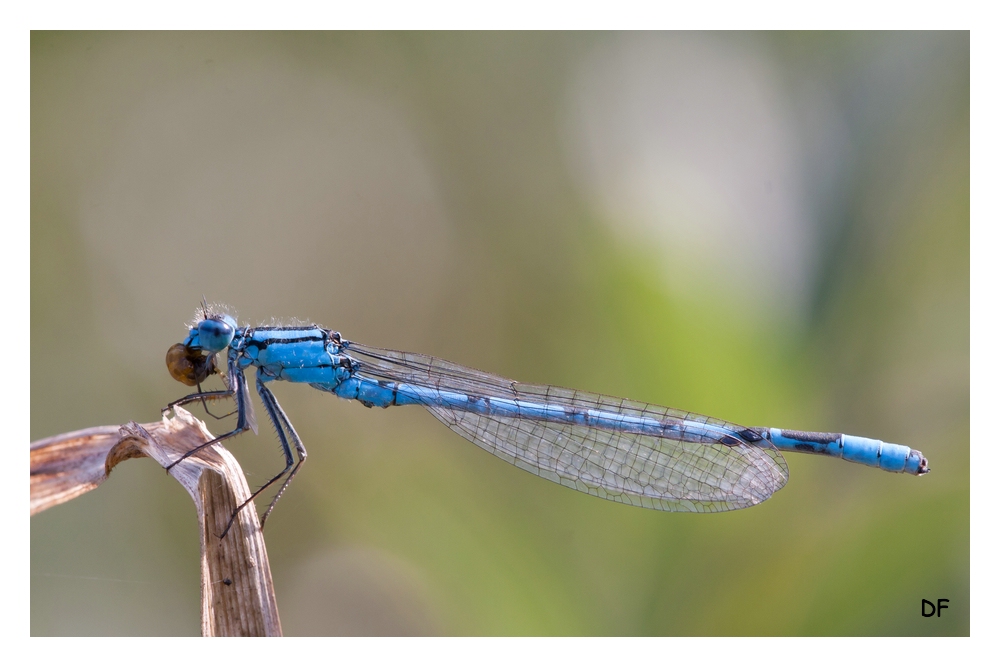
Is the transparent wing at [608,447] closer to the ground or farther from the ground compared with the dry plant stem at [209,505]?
farther from the ground

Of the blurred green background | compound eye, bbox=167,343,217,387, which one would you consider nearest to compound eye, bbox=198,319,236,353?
compound eye, bbox=167,343,217,387

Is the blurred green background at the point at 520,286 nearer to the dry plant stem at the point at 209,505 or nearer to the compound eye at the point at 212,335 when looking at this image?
the compound eye at the point at 212,335

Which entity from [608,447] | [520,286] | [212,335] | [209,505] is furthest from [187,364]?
[608,447]

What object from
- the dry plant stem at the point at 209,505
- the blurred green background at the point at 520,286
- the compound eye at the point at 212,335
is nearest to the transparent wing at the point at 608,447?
the blurred green background at the point at 520,286

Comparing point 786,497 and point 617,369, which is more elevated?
point 617,369

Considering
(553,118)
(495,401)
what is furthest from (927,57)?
(495,401)

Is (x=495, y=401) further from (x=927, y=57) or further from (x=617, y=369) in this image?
(x=927, y=57)

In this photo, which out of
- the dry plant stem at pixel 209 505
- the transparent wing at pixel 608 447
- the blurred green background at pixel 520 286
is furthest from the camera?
the transparent wing at pixel 608 447

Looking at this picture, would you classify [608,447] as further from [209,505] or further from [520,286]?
[209,505]
